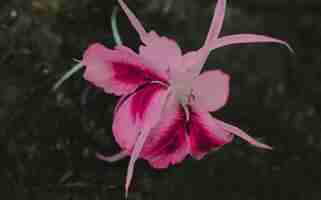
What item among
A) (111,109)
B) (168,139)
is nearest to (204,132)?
(168,139)

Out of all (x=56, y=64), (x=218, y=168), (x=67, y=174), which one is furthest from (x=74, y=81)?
(x=218, y=168)

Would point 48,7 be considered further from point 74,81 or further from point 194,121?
point 194,121

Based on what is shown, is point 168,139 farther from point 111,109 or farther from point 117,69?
point 111,109

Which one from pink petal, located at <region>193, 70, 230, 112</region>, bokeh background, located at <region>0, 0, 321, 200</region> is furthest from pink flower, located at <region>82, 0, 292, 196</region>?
bokeh background, located at <region>0, 0, 321, 200</region>

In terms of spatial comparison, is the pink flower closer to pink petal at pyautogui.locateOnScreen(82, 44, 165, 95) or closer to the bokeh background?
pink petal at pyautogui.locateOnScreen(82, 44, 165, 95)

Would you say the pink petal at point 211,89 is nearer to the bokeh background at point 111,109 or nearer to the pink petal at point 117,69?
the pink petal at point 117,69
